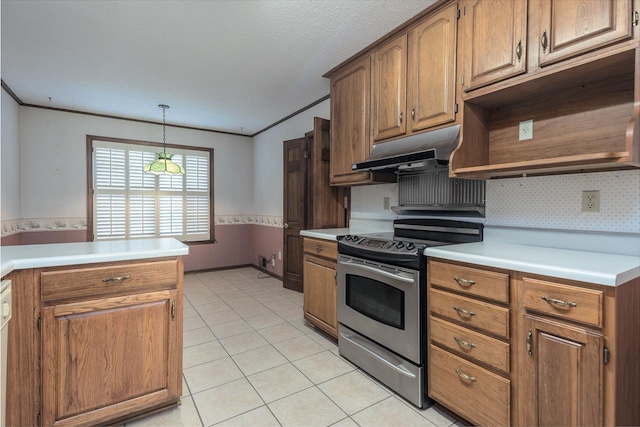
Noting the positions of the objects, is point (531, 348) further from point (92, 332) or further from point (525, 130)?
point (92, 332)

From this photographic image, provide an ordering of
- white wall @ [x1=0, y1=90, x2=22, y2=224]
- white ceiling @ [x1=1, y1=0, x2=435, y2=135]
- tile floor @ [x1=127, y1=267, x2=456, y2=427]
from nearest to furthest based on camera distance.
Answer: tile floor @ [x1=127, y1=267, x2=456, y2=427]
white ceiling @ [x1=1, y1=0, x2=435, y2=135]
white wall @ [x1=0, y1=90, x2=22, y2=224]

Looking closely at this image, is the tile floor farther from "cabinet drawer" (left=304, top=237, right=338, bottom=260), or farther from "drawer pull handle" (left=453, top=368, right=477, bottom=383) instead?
"cabinet drawer" (left=304, top=237, right=338, bottom=260)

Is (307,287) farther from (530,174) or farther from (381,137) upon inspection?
(530,174)

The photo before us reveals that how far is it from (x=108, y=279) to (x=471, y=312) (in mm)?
1850

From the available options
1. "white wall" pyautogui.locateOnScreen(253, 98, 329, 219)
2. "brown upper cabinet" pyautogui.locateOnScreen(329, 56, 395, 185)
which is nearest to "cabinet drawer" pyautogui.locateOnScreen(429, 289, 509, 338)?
"brown upper cabinet" pyautogui.locateOnScreen(329, 56, 395, 185)

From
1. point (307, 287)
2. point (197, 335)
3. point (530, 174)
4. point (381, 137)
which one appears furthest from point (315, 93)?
point (197, 335)

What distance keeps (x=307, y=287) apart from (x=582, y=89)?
2416 millimetres

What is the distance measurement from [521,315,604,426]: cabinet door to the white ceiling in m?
2.05

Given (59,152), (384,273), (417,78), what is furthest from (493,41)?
(59,152)

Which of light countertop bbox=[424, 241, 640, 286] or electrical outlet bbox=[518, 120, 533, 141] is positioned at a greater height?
electrical outlet bbox=[518, 120, 533, 141]

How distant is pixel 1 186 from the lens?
321 cm

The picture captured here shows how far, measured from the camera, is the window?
14.8 feet

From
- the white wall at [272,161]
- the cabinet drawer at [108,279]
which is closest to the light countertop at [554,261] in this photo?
the cabinet drawer at [108,279]

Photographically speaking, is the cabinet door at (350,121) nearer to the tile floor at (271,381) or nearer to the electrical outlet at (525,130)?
the electrical outlet at (525,130)
